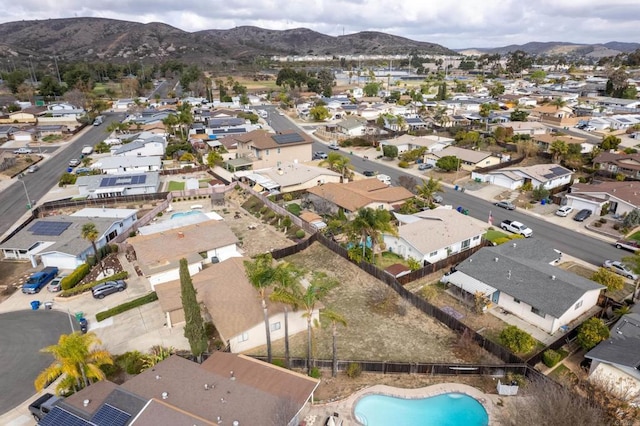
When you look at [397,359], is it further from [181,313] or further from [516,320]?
[181,313]

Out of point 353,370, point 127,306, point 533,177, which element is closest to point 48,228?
point 127,306

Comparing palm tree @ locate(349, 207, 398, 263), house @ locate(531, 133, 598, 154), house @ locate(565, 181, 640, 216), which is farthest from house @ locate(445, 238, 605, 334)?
house @ locate(531, 133, 598, 154)

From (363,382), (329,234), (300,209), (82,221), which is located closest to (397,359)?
(363,382)

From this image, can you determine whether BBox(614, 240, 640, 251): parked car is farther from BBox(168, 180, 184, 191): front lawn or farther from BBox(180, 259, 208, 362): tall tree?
BBox(168, 180, 184, 191): front lawn

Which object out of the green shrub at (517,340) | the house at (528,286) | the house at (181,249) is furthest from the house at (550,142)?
the house at (181,249)

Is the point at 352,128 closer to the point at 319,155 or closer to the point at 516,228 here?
the point at 319,155

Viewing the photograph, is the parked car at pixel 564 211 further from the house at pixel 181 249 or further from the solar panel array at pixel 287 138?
the solar panel array at pixel 287 138
